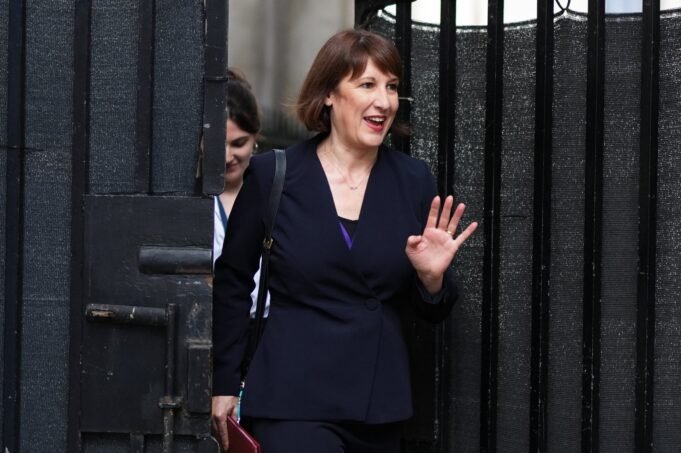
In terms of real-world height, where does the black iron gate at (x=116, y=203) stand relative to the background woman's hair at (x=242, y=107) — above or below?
below

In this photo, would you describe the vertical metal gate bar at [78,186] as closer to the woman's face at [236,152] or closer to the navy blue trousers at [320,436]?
the navy blue trousers at [320,436]

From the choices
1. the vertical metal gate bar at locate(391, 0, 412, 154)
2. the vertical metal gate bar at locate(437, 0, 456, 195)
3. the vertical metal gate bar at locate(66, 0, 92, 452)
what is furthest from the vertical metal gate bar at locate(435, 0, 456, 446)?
the vertical metal gate bar at locate(66, 0, 92, 452)

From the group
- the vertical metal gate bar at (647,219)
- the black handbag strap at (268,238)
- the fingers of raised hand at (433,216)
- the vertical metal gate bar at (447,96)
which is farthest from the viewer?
the vertical metal gate bar at (447,96)

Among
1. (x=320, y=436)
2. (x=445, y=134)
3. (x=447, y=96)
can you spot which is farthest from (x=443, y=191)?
(x=320, y=436)

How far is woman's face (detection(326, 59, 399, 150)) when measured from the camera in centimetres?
407

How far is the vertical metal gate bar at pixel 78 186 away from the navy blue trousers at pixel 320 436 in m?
0.61

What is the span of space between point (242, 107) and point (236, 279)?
1296mm

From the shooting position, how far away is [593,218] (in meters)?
4.61

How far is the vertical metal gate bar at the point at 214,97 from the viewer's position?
352 centimetres

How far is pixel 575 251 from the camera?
4660 mm

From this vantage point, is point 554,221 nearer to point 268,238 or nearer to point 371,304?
point 371,304

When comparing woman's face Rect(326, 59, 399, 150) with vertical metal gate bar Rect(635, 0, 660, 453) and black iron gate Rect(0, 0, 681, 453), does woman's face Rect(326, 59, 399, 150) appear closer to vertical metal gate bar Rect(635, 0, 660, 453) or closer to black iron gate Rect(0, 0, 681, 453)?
black iron gate Rect(0, 0, 681, 453)

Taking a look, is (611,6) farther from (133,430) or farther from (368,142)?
(133,430)

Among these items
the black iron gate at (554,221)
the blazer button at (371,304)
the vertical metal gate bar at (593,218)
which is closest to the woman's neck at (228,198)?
the black iron gate at (554,221)
